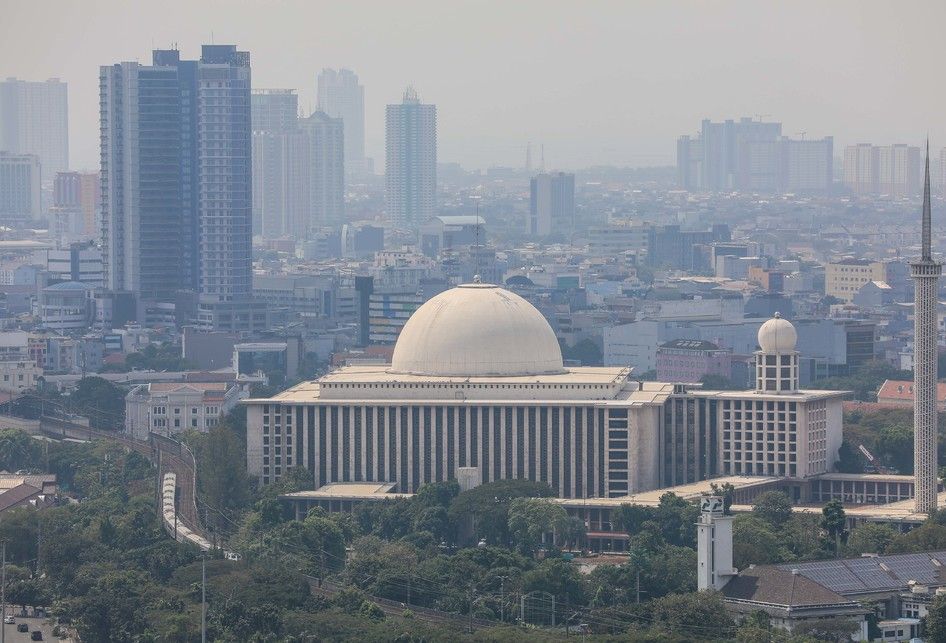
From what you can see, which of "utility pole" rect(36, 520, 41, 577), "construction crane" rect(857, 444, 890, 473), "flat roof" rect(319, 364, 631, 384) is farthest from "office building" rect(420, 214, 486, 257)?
"utility pole" rect(36, 520, 41, 577)

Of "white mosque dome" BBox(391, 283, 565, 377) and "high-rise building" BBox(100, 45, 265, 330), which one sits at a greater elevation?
"high-rise building" BBox(100, 45, 265, 330)

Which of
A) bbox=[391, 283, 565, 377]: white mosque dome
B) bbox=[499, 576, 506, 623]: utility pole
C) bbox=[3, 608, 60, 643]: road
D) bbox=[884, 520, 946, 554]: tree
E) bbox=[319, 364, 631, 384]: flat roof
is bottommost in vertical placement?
bbox=[3, 608, 60, 643]: road

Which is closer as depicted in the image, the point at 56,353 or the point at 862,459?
the point at 862,459

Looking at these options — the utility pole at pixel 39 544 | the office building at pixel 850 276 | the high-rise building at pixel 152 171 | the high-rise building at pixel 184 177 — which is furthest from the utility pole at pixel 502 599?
the office building at pixel 850 276

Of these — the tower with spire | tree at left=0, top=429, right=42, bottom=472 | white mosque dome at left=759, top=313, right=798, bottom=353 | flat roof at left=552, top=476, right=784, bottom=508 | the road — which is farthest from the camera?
tree at left=0, top=429, right=42, bottom=472

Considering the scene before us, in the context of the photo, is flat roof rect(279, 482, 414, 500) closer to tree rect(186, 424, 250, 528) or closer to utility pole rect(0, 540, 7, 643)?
tree rect(186, 424, 250, 528)

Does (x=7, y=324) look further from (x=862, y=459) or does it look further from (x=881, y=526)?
(x=881, y=526)

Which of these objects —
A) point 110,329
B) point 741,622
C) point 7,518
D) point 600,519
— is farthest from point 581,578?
point 110,329
